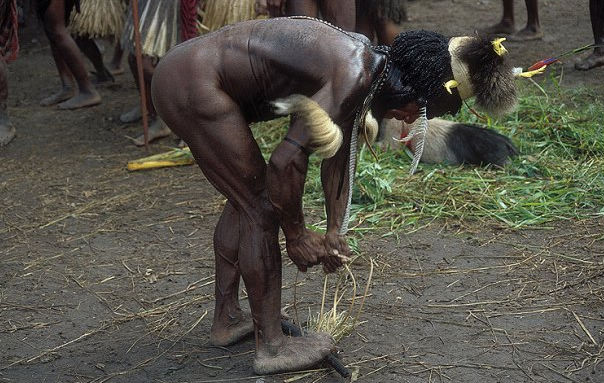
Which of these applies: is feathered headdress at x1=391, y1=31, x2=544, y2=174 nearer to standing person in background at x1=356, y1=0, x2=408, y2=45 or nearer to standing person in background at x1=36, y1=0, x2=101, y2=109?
standing person in background at x1=356, y1=0, x2=408, y2=45

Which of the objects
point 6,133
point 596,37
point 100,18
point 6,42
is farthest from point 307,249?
point 596,37

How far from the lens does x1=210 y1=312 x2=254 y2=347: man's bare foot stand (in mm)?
3648

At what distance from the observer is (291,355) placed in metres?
3.39

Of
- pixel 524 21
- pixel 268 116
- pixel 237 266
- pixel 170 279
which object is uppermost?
pixel 268 116

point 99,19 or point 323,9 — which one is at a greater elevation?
point 323,9

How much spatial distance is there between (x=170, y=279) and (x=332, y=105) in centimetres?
172

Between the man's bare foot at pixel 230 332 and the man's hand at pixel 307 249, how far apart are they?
0.61 meters

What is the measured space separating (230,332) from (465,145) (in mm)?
2486

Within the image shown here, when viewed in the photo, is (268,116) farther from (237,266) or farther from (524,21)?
(524,21)

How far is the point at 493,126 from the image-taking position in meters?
6.05

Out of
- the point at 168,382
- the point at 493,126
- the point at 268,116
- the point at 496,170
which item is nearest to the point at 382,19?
the point at 493,126

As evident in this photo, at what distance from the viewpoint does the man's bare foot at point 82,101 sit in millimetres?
7715

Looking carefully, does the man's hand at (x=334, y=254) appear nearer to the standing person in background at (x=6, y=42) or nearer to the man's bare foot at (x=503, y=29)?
the standing person in background at (x=6, y=42)

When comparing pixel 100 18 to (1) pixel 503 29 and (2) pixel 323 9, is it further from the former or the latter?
(1) pixel 503 29
